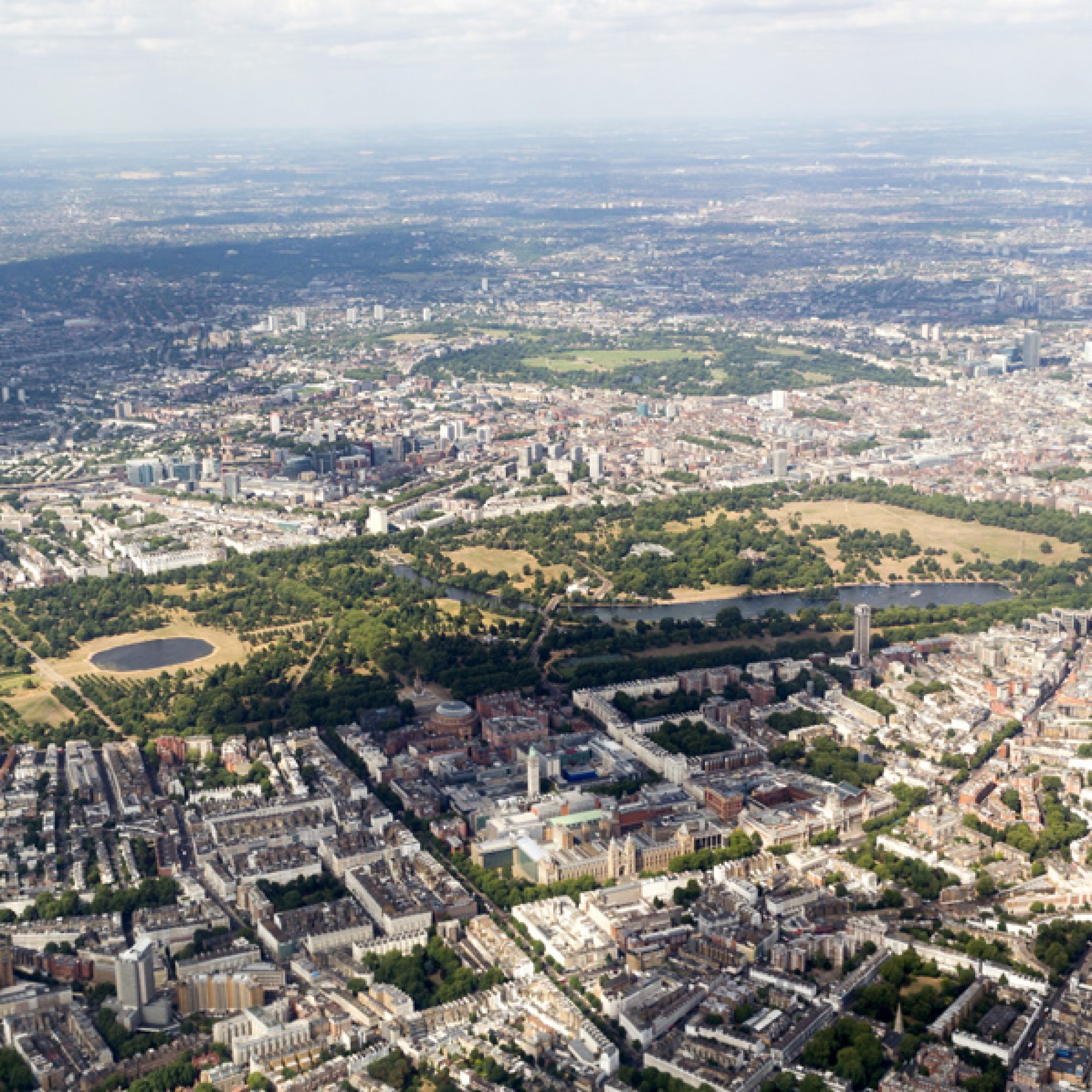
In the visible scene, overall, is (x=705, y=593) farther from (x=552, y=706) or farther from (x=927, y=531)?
(x=552, y=706)

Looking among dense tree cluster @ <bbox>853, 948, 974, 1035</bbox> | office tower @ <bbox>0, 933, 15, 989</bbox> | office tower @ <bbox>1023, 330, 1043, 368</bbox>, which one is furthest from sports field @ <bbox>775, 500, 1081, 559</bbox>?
office tower @ <bbox>0, 933, 15, 989</bbox>

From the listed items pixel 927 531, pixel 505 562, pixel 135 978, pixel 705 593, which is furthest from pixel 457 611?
pixel 135 978

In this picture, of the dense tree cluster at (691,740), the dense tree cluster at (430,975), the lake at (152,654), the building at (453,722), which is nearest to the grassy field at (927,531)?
the dense tree cluster at (691,740)

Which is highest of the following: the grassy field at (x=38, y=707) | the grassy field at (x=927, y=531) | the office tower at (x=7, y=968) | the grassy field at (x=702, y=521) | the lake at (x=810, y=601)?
the office tower at (x=7, y=968)

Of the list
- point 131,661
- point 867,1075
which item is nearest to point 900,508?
point 131,661

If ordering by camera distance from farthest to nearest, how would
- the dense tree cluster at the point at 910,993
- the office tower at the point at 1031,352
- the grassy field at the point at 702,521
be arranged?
1. the office tower at the point at 1031,352
2. the grassy field at the point at 702,521
3. the dense tree cluster at the point at 910,993

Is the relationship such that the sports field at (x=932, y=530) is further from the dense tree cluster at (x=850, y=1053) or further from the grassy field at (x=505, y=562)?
the dense tree cluster at (x=850, y=1053)

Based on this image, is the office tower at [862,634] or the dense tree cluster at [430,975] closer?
the dense tree cluster at [430,975]
